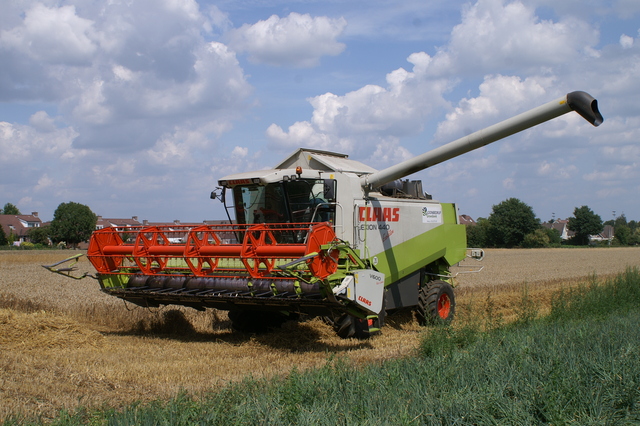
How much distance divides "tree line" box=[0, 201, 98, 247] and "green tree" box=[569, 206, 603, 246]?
2630 inches

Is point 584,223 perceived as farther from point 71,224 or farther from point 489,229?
point 71,224

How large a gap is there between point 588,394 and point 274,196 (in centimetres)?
510

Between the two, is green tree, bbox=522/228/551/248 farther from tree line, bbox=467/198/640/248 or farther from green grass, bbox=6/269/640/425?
green grass, bbox=6/269/640/425

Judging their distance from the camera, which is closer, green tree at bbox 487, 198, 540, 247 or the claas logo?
the claas logo

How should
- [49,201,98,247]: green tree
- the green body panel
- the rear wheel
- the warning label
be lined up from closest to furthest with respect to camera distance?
the green body panel < the rear wheel < the warning label < [49,201,98,247]: green tree

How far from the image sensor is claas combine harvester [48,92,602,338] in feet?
21.7

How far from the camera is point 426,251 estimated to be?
938 cm

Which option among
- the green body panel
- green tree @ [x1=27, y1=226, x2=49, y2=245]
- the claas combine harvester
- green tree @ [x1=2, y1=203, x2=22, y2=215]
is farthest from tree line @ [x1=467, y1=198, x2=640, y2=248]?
green tree @ [x1=2, y1=203, x2=22, y2=215]

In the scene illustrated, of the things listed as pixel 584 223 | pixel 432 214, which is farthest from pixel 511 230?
pixel 432 214

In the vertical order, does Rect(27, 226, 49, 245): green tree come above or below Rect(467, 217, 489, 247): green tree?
above

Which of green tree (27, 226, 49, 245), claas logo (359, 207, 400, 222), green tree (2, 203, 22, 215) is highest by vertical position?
green tree (2, 203, 22, 215)

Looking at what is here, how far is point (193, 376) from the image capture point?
218 inches

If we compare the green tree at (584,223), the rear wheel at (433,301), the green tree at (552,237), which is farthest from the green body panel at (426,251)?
the green tree at (584,223)

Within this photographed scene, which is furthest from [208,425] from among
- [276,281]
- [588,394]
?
[276,281]
